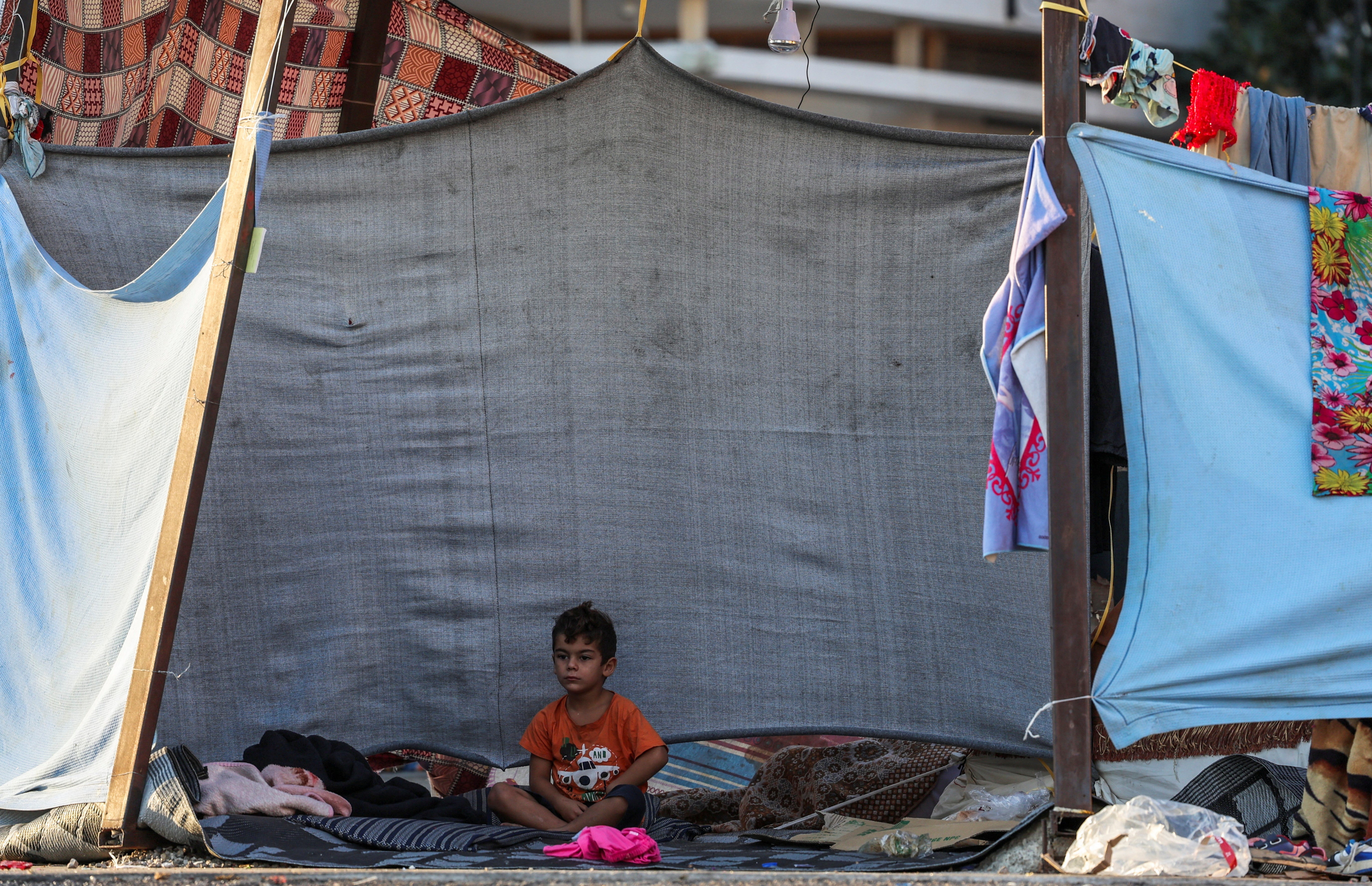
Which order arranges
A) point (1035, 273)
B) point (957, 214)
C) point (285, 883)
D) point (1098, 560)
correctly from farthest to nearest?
point (957, 214)
point (1098, 560)
point (1035, 273)
point (285, 883)

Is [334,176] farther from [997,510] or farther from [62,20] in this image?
[997,510]

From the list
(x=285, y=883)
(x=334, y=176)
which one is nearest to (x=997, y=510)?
(x=285, y=883)

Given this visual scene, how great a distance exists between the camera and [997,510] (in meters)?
2.72

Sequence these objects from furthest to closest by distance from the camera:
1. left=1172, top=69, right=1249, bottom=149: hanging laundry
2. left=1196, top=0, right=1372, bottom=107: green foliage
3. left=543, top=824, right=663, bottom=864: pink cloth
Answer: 1. left=1196, top=0, right=1372, bottom=107: green foliage
2. left=1172, top=69, right=1249, bottom=149: hanging laundry
3. left=543, top=824, right=663, bottom=864: pink cloth

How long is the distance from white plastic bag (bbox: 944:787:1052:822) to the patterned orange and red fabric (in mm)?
2731

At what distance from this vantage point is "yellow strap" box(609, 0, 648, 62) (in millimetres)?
3256

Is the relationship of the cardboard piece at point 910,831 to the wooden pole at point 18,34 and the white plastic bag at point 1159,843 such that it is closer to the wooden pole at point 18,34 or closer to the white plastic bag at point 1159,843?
the white plastic bag at point 1159,843

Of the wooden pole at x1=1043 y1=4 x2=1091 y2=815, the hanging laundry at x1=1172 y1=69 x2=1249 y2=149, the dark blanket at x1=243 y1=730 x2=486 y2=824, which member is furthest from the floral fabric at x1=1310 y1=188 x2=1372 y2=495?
the dark blanket at x1=243 y1=730 x2=486 y2=824

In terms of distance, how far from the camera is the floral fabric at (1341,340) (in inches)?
106

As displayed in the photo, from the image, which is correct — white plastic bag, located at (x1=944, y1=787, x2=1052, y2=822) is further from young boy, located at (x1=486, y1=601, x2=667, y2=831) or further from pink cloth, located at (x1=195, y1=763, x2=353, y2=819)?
pink cloth, located at (x1=195, y1=763, x2=353, y2=819)

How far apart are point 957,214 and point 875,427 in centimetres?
67

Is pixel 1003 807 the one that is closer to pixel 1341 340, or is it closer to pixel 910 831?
pixel 910 831

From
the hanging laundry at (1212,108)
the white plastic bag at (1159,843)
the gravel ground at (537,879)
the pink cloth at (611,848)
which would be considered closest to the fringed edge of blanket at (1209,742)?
the white plastic bag at (1159,843)

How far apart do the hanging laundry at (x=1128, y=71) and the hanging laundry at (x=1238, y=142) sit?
0.22m
